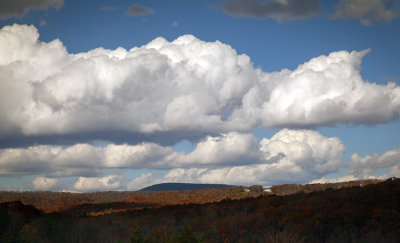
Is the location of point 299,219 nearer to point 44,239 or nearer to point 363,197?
point 363,197

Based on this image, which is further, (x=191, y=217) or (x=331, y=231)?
(x=191, y=217)

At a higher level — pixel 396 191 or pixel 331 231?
pixel 396 191

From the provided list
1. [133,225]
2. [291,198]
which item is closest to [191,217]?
[133,225]

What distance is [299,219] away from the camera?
32750 millimetres

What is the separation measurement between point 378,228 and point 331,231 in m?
3.32

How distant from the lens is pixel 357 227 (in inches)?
1153

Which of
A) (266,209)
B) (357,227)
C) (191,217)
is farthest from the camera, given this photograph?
(191,217)

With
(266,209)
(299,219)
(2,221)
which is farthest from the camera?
(266,209)

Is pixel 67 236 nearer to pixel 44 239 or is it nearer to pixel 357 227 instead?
pixel 44 239

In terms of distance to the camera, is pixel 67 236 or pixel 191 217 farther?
pixel 191 217

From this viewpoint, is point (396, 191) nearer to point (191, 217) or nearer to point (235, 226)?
point (235, 226)

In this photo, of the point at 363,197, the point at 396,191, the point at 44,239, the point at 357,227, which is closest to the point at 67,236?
the point at 44,239

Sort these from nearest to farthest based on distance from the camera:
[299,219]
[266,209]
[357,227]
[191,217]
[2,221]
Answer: [2,221], [357,227], [299,219], [266,209], [191,217]

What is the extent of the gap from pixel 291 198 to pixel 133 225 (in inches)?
604
